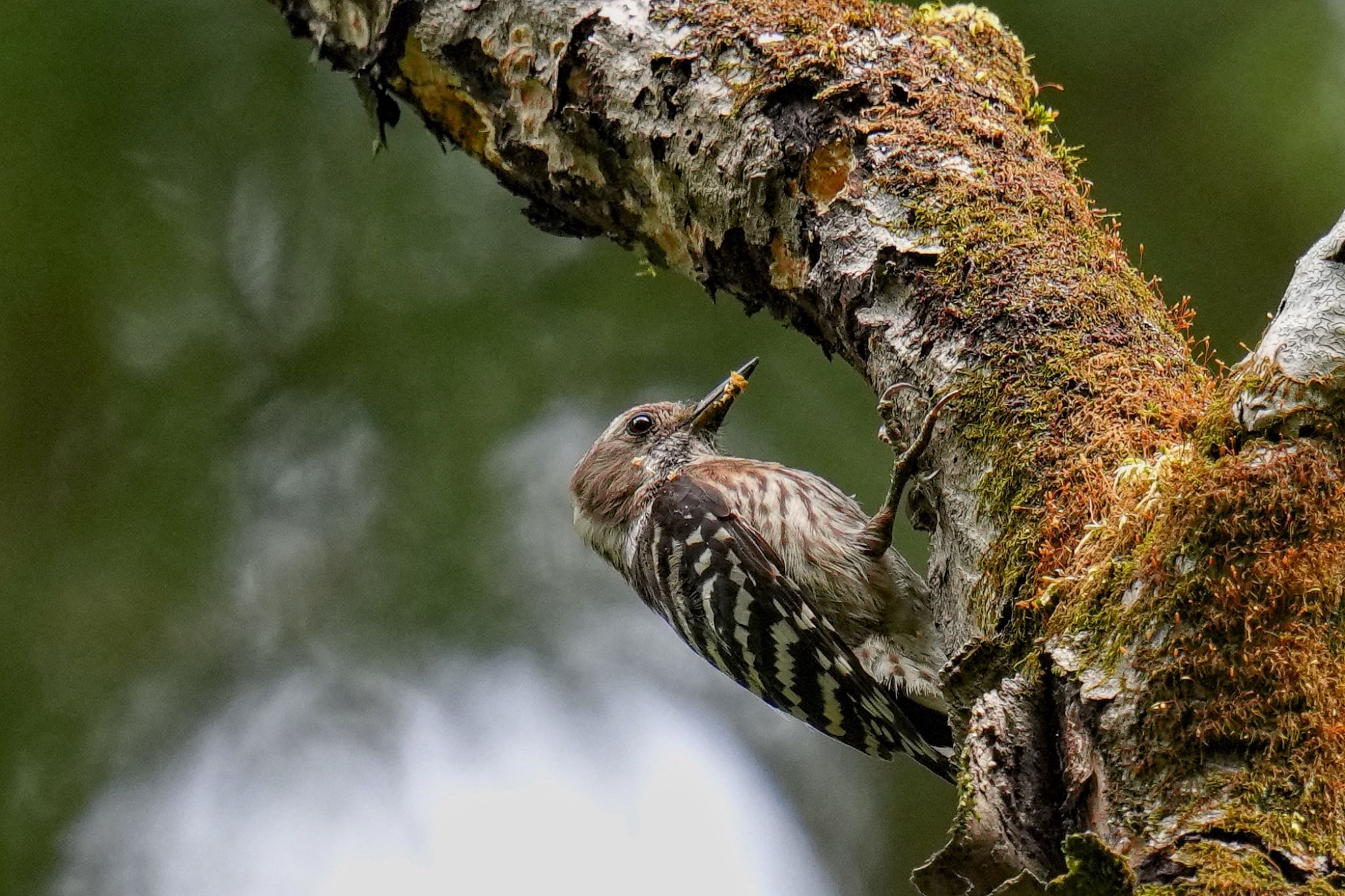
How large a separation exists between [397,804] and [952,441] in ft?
12.3

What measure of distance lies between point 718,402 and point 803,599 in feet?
3.22

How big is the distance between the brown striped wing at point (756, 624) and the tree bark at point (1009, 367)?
0.85m

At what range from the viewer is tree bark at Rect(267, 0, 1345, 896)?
1.71 metres

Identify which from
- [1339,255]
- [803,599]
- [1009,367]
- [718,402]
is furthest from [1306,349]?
[718,402]

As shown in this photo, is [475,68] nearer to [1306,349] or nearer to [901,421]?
[901,421]

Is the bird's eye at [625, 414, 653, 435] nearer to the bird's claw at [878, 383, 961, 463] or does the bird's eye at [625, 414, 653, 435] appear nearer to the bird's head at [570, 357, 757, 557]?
the bird's head at [570, 357, 757, 557]

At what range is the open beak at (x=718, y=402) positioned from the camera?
166 inches

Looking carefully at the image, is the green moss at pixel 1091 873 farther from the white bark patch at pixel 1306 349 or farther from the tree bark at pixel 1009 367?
the white bark patch at pixel 1306 349

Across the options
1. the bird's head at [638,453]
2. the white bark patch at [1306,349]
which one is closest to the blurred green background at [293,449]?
the bird's head at [638,453]

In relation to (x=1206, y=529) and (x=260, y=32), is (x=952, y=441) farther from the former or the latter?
(x=260, y=32)

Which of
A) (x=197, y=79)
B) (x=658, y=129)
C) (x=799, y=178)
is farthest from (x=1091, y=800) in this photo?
(x=197, y=79)

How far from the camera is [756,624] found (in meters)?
3.69

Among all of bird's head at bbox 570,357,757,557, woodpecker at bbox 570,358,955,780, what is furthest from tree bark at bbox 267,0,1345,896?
bird's head at bbox 570,357,757,557

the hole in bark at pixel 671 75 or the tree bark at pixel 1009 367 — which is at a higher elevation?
the hole in bark at pixel 671 75
